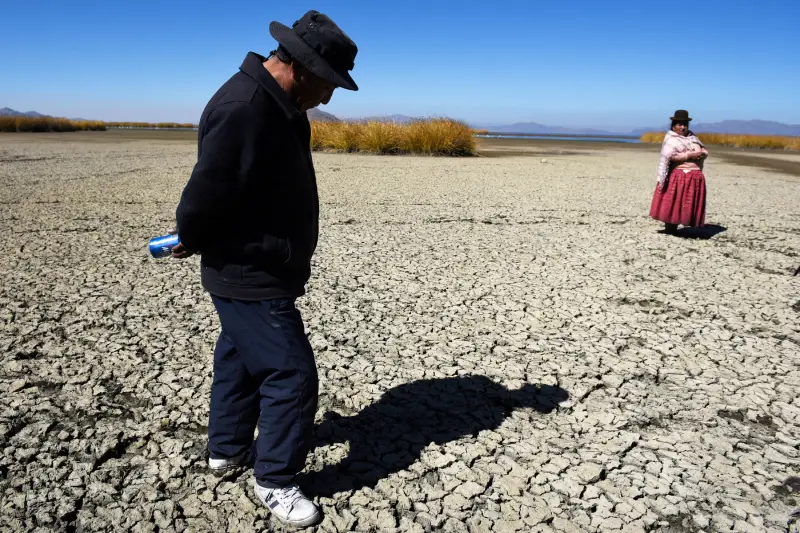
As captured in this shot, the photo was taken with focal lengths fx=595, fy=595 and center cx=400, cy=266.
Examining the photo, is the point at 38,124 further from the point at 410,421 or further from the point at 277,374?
the point at 277,374

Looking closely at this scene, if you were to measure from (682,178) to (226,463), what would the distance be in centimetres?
646

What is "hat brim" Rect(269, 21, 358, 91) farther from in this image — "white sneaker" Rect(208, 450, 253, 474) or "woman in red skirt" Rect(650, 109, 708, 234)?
"woman in red skirt" Rect(650, 109, 708, 234)

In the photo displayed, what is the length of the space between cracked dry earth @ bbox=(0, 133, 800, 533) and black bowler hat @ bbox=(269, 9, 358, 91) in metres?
1.54

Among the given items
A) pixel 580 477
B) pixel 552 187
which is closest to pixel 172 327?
pixel 580 477

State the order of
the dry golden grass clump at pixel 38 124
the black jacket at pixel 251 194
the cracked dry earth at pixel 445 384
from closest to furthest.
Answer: the black jacket at pixel 251 194
the cracked dry earth at pixel 445 384
the dry golden grass clump at pixel 38 124

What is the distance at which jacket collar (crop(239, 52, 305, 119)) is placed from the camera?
183cm

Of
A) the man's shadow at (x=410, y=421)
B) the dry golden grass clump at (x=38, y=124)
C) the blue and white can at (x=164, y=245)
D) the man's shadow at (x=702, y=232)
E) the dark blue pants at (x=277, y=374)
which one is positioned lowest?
the man's shadow at (x=410, y=421)

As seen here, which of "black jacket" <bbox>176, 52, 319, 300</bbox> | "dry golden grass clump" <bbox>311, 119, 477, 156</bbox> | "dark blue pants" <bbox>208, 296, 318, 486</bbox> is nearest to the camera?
"black jacket" <bbox>176, 52, 319, 300</bbox>

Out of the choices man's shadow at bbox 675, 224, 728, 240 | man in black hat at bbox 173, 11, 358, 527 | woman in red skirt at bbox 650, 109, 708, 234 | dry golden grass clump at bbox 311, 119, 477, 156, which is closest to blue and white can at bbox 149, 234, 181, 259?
man in black hat at bbox 173, 11, 358, 527

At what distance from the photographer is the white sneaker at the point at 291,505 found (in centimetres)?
207

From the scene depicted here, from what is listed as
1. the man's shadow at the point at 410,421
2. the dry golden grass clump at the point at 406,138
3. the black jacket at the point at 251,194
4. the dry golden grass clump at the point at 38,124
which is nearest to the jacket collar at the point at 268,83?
the black jacket at the point at 251,194

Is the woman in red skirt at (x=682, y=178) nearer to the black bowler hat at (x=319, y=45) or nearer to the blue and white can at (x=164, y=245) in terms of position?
the black bowler hat at (x=319, y=45)

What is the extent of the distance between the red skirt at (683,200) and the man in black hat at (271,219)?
617 centimetres

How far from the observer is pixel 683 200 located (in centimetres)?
701
